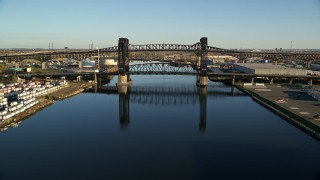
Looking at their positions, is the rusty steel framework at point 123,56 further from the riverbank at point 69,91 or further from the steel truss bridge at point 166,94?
the riverbank at point 69,91

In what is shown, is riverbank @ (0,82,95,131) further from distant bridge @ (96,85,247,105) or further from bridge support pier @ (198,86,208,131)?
bridge support pier @ (198,86,208,131)

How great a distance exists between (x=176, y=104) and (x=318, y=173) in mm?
9755

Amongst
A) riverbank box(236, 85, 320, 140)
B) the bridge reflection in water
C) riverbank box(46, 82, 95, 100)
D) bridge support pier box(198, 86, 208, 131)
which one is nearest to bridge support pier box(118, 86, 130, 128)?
the bridge reflection in water

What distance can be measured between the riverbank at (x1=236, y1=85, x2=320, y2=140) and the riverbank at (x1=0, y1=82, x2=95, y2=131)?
31.5ft

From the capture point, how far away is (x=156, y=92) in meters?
20.7

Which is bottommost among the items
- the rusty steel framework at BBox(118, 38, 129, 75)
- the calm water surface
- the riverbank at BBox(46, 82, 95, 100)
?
the calm water surface

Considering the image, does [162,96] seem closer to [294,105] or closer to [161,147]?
[294,105]

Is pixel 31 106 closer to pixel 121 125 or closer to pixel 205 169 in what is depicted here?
pixel 121 125

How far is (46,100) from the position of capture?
51.5 ft

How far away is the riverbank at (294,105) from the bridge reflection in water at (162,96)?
209 cm

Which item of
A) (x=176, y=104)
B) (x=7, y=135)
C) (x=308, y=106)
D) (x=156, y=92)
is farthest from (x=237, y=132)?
(x=156, y=92)

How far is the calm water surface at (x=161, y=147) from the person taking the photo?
7254 millimetres

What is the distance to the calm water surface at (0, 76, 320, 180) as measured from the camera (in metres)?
7.25

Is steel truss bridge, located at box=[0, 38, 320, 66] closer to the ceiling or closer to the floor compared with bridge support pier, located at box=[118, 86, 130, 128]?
closer to the ceiling
